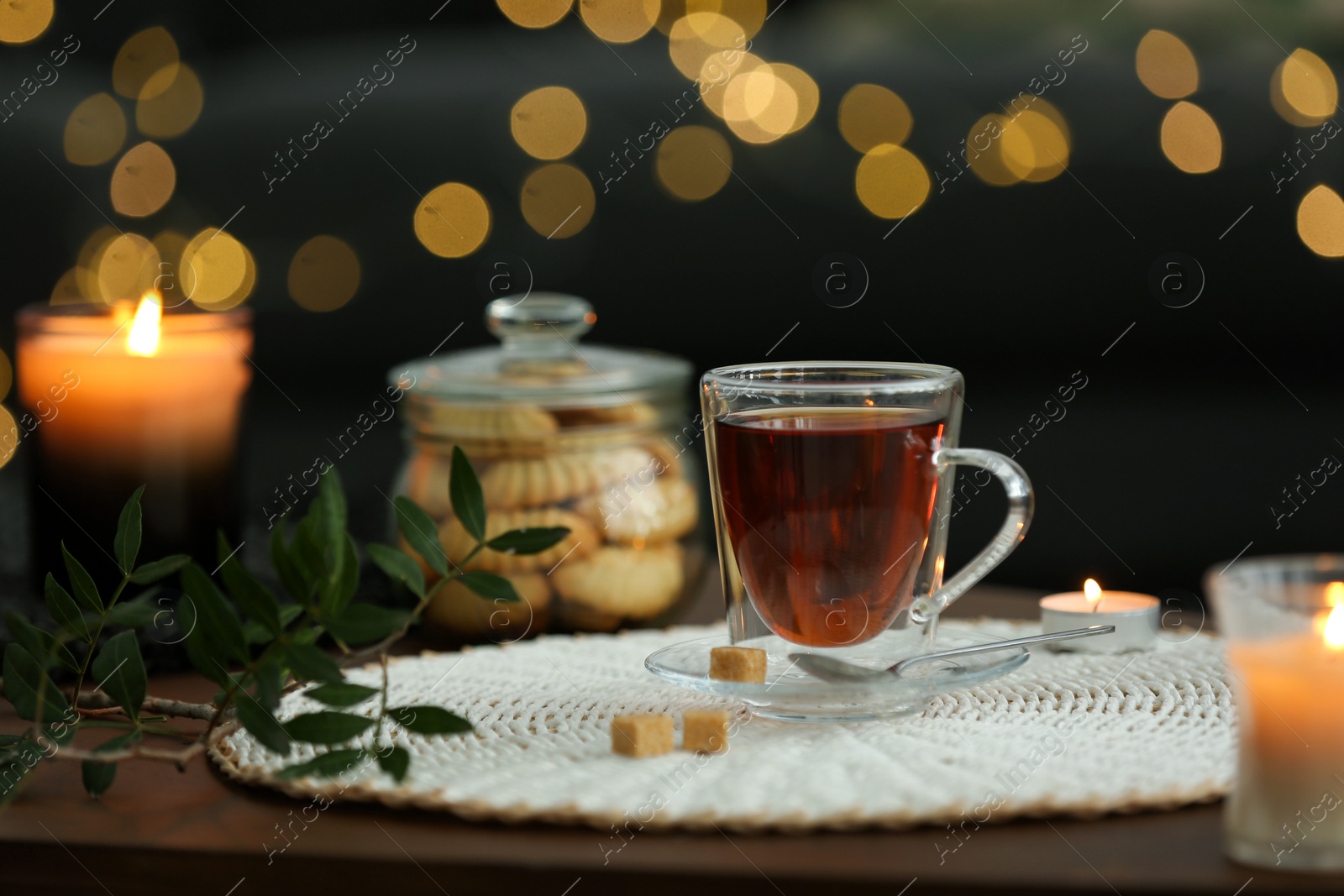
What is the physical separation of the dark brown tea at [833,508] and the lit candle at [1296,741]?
0.26 metres

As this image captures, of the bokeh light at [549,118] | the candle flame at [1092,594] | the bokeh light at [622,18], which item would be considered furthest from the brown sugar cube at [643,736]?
the bokeh light at [622,18]

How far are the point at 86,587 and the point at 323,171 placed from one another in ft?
4.72

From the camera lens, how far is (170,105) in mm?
2104

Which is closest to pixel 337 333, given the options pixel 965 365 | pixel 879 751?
pixel 965 365

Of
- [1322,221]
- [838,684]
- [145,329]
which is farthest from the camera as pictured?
[1322,221]

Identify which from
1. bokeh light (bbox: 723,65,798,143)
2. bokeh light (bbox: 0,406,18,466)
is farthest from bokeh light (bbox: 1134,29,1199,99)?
bokeh light (bbox: 0,406,18,466)

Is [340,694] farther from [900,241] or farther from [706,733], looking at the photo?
[900,241]

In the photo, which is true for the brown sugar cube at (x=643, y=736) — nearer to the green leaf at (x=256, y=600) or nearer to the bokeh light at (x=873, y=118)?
the green leaf at (x=256, y=600)

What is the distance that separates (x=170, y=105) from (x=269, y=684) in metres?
1.82

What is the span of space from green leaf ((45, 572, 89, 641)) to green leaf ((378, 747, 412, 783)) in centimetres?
20

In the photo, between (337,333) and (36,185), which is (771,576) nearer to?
(337,333)

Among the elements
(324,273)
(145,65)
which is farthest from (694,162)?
(145,65)

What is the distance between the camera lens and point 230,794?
1.90ft

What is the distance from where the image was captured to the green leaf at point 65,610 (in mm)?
641
